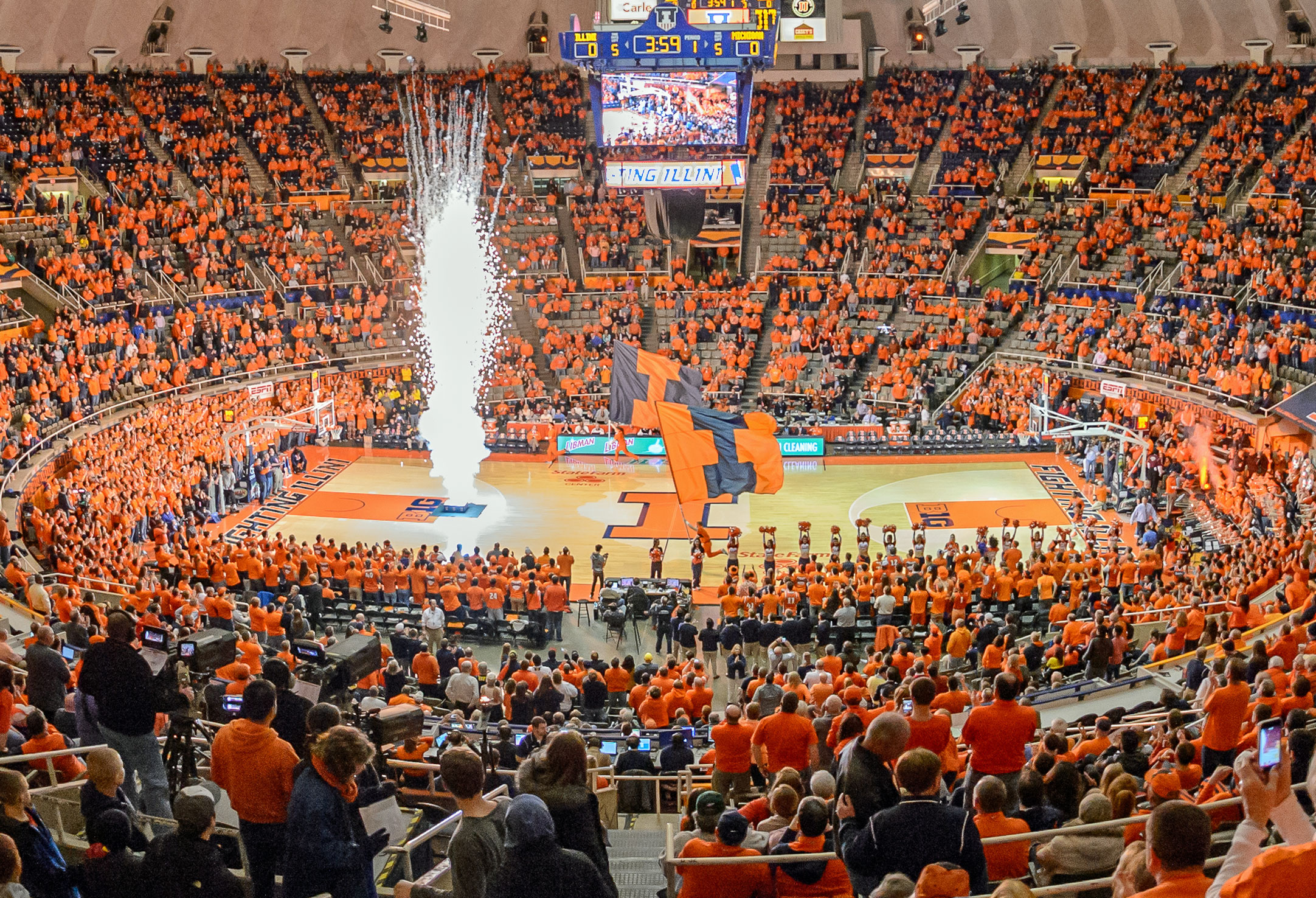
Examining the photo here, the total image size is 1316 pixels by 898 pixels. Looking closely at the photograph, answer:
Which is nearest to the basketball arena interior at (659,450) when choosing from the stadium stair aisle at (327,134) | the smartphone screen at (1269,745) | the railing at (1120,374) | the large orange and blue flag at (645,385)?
the smartphone screen at (1269,745)

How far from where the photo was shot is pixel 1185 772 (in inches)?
353

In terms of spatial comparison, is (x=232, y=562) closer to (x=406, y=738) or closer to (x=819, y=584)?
(x=819, y=584)

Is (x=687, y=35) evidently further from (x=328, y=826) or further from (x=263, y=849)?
(x=328, y=826)

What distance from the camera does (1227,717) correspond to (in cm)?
1025

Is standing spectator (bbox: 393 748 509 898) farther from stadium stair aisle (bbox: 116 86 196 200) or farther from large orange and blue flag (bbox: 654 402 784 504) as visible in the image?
stadium stair aisle (bbox: 116 86 196 200)

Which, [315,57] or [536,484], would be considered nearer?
[536,484]

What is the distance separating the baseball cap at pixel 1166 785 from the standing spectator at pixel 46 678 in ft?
27.7

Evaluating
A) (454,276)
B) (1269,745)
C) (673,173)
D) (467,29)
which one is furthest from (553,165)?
(1269,745)

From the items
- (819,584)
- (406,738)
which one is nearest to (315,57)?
(819,584)

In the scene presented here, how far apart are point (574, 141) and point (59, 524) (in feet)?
91.3

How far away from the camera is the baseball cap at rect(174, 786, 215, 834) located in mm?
5707

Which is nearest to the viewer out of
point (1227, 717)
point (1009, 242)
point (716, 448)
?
point (1227, 717)

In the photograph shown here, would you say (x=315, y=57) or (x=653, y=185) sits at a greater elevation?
(x=315, y=57)

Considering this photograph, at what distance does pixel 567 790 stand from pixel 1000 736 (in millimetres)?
4283
